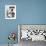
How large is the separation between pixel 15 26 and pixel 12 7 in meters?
0.44

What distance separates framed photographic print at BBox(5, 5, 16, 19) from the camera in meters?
2.70

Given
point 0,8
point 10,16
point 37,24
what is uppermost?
point 0,8

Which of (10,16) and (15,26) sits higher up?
(10,16)

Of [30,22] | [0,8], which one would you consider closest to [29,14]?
[30,22]

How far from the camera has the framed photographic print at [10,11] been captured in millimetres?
2703

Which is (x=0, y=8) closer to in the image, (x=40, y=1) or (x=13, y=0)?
(x=13, y=0)

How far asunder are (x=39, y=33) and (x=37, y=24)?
0.21 meters

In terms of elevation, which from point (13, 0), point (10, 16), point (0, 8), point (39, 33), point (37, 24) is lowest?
point (39, 33)

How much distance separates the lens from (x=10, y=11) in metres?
2.72

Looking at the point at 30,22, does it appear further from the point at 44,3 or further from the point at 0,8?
the point at 0,8

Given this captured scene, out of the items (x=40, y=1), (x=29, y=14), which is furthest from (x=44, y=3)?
(x=29, y=14)

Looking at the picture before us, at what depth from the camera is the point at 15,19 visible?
271 centimetres

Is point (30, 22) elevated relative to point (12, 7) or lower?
lower

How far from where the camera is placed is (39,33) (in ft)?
8.47
